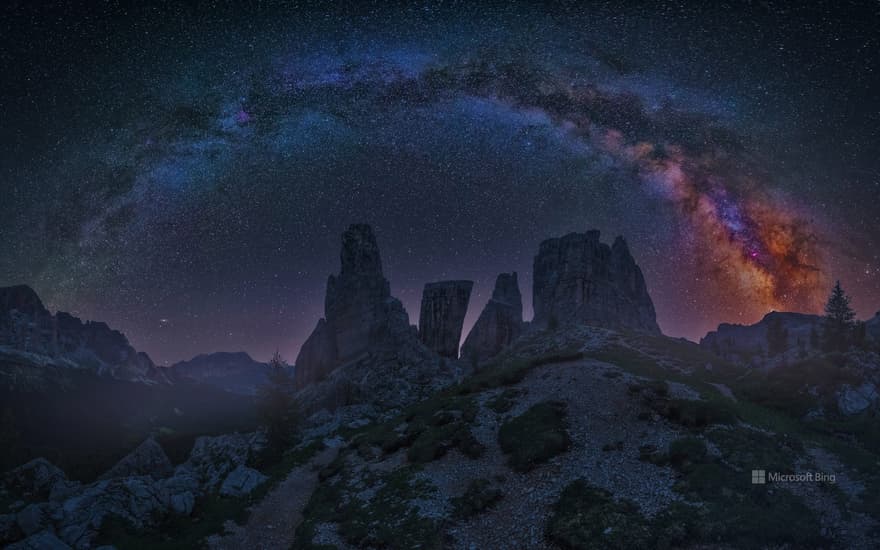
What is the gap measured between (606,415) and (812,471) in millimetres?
12937

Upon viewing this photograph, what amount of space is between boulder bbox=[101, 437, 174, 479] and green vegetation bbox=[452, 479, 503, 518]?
120 feet

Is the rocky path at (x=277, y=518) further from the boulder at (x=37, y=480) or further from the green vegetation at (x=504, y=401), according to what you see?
the green vegetation at (x=504, y=401)

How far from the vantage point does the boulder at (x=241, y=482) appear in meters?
35.6

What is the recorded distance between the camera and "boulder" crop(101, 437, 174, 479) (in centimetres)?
4259

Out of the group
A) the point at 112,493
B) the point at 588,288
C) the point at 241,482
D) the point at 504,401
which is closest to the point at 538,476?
the point at 504,401

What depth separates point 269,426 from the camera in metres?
51.5

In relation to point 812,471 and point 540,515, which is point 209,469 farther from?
point 812,471

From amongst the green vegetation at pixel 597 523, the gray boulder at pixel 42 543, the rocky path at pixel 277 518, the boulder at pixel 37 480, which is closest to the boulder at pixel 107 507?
the gray boulder at pixel 42 543

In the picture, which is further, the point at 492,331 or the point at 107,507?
the point at 492,331

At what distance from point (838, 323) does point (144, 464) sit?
105 metres

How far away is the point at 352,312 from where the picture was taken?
11125 cm

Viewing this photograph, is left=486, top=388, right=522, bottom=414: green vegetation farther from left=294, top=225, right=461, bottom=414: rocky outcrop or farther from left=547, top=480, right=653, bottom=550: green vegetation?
left=294, top=225, right=461, bottom=414: rocky outcrop

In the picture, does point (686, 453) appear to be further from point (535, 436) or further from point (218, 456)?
point (218, 456)

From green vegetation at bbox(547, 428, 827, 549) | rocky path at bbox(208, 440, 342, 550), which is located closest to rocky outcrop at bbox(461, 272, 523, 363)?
rocky path at bbox(208, 440, 342, 550)
